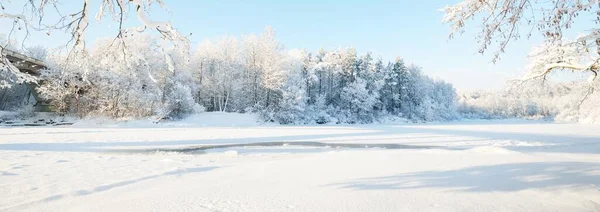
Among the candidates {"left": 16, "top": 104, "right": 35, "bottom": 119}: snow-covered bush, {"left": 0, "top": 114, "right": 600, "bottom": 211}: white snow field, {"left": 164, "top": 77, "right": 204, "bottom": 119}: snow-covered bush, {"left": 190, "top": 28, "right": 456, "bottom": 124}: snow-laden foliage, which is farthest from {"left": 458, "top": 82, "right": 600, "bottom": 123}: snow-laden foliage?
{"left": 16, "top": 104, "right": 35, "bottom": 119}: snow-covered bush

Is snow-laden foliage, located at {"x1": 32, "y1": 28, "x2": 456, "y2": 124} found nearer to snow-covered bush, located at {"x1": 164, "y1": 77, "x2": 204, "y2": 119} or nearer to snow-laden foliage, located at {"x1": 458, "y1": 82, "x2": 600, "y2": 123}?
snow-covered bush, located at {"x1": 164, "y1": 77, "x2": 204, "y2": 119}

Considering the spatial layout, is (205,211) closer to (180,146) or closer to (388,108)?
(180,146)

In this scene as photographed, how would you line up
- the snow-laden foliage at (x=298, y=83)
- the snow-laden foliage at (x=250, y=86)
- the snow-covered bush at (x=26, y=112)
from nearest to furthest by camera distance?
the snow-covered bush at (x=26, y=112) → the snow-laden foliage at (x=250, y=86) → the snow-laden foliage at (x=298, y=83)

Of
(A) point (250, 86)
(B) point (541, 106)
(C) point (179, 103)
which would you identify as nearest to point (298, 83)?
(A) point (250, 86)

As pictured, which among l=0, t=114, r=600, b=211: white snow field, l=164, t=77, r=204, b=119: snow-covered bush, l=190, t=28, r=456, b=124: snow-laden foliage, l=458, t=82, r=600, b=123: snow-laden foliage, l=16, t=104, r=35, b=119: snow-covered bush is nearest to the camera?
l=0, t=114, r=600, b=211: white snow field

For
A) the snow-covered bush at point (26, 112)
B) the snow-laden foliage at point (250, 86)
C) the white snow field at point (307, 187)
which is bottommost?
the white snow field at point (307, 187)

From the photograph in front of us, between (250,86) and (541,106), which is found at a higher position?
(250,86)

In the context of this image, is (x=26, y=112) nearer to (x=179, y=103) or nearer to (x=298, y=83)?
(x=179, y=103)

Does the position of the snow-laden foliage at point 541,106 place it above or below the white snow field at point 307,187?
above

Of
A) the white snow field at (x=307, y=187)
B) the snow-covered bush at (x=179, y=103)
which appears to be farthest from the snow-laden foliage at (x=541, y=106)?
the snow-covered bush at (x=179, y=103)

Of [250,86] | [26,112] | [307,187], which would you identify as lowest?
[307,187]

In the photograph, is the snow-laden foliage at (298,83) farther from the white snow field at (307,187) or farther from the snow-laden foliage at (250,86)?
the white snow field at (307,187)

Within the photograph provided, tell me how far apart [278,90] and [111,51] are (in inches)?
1407

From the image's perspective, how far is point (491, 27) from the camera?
440 cm
